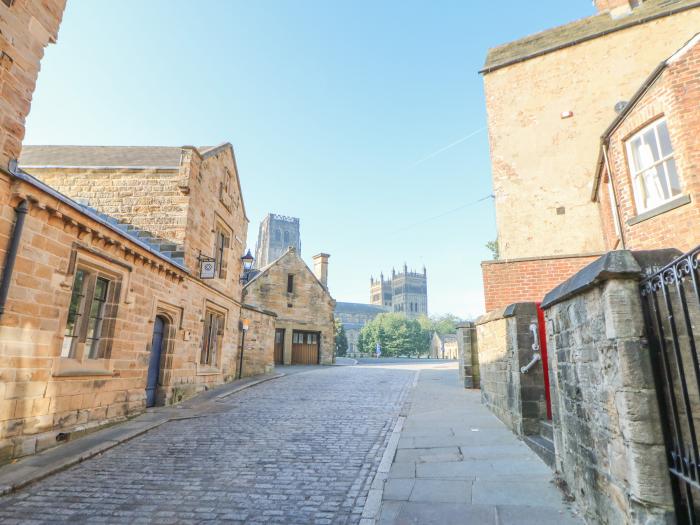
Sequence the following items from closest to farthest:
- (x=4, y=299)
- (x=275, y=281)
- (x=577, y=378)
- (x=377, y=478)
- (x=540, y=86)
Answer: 1. (x=577, y=378)
2. (x=377, y=478)
3. (x=4, y=299)
4. (x=540, y=86)
5. (x=275, y=281)

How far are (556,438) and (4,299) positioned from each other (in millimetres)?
7743

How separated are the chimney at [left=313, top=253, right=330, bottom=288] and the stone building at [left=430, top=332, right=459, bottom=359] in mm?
55010

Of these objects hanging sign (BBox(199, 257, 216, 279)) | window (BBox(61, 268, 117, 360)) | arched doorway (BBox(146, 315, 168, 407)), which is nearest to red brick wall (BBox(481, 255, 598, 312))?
hanging sign (BBox(199, 257, 216, 279))

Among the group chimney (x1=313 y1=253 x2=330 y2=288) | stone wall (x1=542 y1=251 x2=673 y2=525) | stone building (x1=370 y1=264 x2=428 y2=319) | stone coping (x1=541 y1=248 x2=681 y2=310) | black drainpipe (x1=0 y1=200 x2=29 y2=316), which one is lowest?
stone wall (x1=542 y1=251 x2=673 y2=525)

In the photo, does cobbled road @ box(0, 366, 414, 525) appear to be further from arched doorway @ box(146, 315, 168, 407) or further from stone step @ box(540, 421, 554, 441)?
stone step @ box(540, 421, 554, 441)

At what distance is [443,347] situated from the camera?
83625mm

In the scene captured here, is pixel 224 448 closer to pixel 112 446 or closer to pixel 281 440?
pixel 281 440

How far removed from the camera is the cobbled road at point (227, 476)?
13.1ft

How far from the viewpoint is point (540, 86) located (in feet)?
44.2

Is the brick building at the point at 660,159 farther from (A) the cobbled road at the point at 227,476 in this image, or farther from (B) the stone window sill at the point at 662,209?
(A) the cobbled road at the point at 227,476

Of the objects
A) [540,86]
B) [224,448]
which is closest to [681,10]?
[540,86]

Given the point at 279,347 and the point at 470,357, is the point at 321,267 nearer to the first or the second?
the point at 279,347

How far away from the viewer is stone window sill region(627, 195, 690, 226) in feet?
22.8

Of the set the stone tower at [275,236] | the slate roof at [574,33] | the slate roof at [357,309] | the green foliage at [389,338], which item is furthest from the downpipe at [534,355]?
the slate roof at [357,309]
